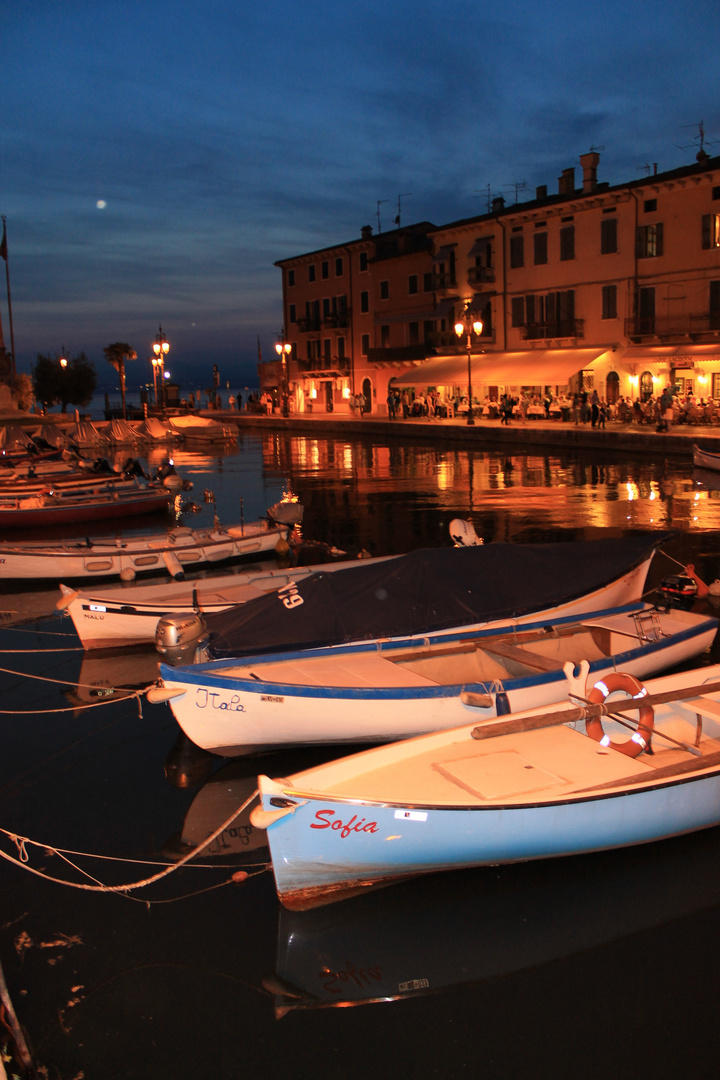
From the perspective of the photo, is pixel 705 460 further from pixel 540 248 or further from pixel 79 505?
pixel 540 248

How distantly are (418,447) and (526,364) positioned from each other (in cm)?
743

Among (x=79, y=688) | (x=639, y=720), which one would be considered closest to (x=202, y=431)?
(x=79, y=688)

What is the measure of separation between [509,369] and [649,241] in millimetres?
8903

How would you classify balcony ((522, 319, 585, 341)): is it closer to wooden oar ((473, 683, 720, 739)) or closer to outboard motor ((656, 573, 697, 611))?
outboard motor ((656, 573, 697, 611))

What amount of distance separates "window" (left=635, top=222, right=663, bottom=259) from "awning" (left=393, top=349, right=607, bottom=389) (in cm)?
468

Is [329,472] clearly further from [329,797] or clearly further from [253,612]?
[329,797]

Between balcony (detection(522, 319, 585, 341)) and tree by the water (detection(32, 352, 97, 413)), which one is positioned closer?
balcony (detection(522, 319, 585, 341))

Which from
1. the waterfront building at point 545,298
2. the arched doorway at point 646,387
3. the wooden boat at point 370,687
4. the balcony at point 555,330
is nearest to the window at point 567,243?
the waterfront building at point 545,298

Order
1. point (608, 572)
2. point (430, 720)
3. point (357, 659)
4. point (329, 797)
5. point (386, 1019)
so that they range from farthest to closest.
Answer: point (608, 572) < point (357, 659) < point (430, 720) < point (329, 797) < point (386, 1019)

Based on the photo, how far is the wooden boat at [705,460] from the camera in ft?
92.9

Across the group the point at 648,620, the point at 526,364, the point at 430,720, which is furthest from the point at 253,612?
the point at 526,364

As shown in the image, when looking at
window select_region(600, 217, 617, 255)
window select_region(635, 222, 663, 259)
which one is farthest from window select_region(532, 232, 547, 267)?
window select_region(635, 222, 663, 259)

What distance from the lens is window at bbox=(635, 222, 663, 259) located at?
126 ft

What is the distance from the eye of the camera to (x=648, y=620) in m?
10.5
